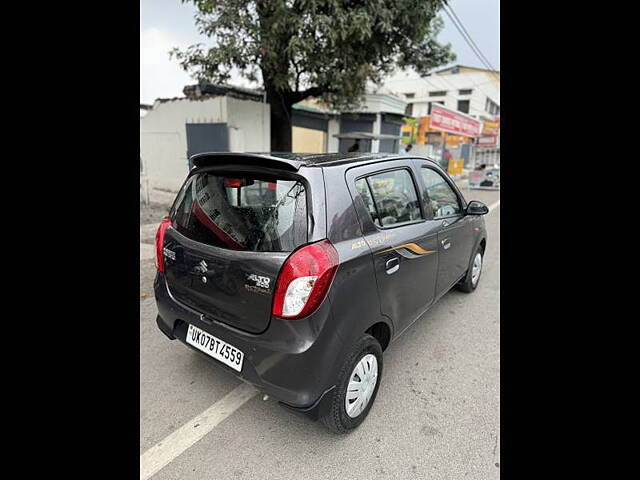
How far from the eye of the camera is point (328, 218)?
1775 mm

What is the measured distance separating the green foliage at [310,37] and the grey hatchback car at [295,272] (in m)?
3.75

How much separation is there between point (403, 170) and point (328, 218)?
105 centimetres

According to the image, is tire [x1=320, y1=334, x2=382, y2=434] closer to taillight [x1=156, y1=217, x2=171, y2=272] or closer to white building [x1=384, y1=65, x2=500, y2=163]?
taillight [x1=156, y1=217, x2=171, y2=272]

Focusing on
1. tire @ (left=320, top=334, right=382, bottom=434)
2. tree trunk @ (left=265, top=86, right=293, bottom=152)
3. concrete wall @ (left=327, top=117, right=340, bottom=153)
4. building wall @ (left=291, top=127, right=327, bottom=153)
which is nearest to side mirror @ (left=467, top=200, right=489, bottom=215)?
tire @ (left=320, top=334, right=382, bottom=434)

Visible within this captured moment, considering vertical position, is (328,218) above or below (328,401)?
above

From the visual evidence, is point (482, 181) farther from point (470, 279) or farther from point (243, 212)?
point (243, 212)

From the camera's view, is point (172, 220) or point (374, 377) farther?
point (172, 220)

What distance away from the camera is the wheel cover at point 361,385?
6.42 feet

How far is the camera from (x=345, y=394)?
1905 millimetres

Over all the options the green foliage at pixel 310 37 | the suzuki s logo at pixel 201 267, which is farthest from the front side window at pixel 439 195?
the green foliage at pixel 310 37
